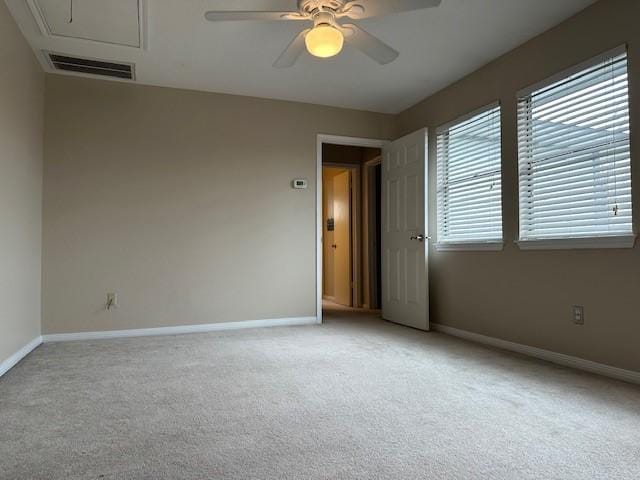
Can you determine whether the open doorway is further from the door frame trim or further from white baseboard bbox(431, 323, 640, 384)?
white baseboard bbox(431, 323, 640, 384)

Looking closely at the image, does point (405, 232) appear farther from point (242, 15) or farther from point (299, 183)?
point (242, 15)

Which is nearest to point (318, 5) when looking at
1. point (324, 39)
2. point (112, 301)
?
point (324, 39)

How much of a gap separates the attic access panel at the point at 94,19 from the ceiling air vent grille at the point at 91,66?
16.9 inches

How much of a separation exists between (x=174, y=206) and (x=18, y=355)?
182 cm

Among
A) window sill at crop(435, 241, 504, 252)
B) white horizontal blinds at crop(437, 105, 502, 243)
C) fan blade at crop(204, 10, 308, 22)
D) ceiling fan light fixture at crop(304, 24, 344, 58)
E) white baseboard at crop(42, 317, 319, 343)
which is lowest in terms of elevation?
white baseboard at crop(42, 317, 319, 343)

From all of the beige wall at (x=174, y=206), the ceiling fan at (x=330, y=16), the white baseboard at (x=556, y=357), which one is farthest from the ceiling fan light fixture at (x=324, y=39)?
the white baseboard at (x=556, y=357)

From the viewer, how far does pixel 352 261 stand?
652 centimetres

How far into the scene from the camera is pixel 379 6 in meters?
2.36

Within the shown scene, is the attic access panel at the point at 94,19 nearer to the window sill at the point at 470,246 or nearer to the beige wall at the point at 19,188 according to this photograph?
the beige wall at the point at 19,188

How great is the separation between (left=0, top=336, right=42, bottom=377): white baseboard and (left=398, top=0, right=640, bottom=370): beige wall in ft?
11.9

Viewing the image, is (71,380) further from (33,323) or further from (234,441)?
(234,441)

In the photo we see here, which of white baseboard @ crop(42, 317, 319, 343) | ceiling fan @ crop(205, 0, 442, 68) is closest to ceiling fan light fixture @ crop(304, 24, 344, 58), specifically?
ceiling fan @ crop(205, 0, 442, 68)

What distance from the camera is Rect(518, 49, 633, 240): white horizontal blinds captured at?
278 cm

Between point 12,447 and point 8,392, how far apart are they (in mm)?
875
